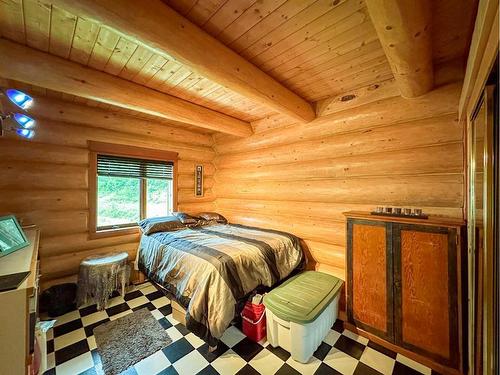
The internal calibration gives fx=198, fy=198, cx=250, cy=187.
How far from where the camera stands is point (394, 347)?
1.88 m

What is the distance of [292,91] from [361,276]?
7.50ft

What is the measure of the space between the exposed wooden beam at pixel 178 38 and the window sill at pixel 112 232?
2784mm

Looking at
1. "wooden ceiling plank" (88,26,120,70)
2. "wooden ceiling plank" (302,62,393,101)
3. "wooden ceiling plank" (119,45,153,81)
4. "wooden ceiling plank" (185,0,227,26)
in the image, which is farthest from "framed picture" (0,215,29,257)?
"wooden ceiling plank" (302,62,393,101)

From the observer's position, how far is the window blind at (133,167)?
10.1 feet

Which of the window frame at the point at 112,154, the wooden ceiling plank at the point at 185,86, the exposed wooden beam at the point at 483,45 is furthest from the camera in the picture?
the window frame at the point at 112,154

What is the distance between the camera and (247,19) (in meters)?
1.41

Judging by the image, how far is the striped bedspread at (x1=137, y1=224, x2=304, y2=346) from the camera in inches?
71.6

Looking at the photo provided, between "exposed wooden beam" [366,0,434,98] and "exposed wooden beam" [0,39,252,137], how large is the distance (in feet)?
7.53

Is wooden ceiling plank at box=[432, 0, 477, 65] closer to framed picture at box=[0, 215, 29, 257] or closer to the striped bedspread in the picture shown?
the striped bedspread

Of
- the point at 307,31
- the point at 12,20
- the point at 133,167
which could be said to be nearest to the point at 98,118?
the point at 133,167

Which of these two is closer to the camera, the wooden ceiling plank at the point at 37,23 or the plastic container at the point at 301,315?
the wooden ceiling plank at the point at 37,23

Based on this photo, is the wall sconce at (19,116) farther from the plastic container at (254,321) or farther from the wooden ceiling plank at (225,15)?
the plastic container at (254,321)

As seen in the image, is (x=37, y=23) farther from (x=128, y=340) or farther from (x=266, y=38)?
(x=128, y=340)

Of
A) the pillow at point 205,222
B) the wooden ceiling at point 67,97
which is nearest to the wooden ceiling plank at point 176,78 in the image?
the wooden ceiling at point 67,97
